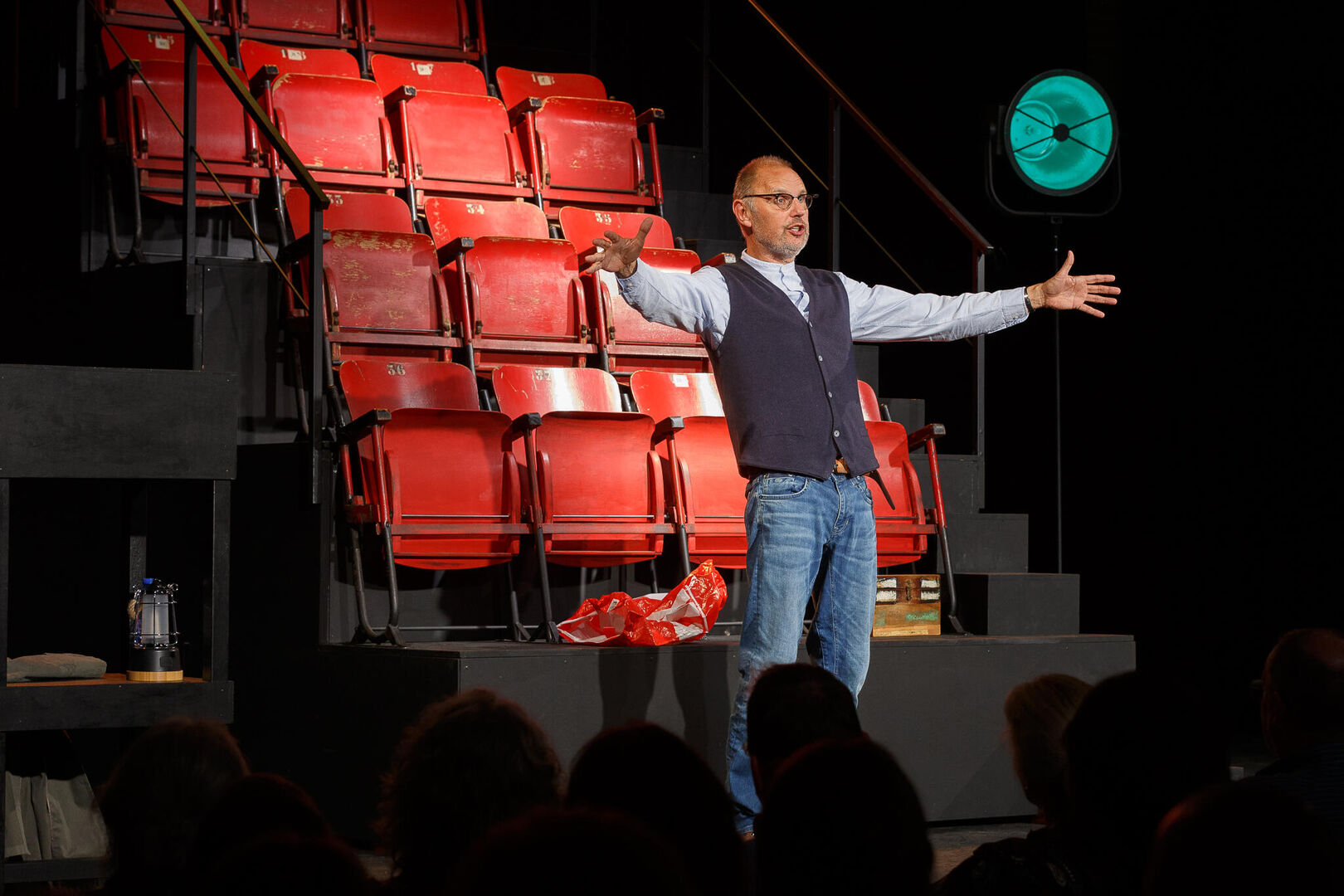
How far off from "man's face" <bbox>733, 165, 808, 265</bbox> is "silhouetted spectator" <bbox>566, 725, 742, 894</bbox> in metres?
1.69

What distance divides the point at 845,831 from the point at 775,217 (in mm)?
1968

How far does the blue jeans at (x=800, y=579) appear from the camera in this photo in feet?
9.05

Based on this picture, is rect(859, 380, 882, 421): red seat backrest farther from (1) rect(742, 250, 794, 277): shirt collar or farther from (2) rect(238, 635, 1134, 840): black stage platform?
(1) rect(742, 250, 794, 277): shirt collar

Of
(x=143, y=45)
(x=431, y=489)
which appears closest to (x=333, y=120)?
(x=143, y=45)

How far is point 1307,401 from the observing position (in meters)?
4.46

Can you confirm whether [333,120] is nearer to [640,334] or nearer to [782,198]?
[640,334]

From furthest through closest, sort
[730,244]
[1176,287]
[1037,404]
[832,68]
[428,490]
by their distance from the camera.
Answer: [832,68] < [730,244] < [1037,404] < [1176,287] < [428,490]

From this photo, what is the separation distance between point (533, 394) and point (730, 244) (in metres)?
1.85

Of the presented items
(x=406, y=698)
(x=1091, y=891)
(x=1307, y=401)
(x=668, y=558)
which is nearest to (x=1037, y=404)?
(x=1307, y=401)

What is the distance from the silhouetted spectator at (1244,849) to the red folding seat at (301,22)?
6100mm

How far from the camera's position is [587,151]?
20.0 feet

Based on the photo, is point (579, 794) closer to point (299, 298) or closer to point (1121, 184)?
point (299, 298)

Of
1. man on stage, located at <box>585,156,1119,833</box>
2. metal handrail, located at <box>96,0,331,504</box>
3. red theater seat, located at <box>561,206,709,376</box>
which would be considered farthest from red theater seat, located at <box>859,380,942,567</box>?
metal handrail, located at <box>96,0,331,504</box>

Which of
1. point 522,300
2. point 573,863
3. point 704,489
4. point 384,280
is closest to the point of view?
point 573,863
